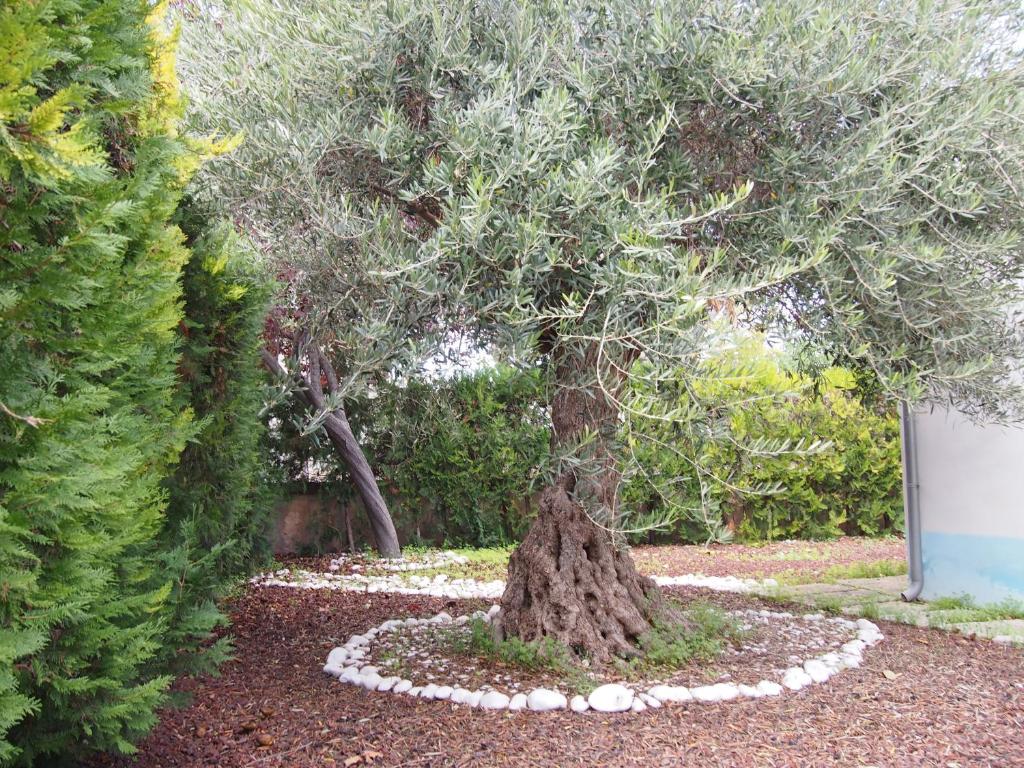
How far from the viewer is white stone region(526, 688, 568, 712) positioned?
4.33m

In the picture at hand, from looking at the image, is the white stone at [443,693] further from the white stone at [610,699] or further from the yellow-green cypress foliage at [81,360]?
the yellow-green cypress foliage at [81,360]

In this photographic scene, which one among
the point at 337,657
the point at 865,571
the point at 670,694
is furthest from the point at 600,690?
the point at 865,571

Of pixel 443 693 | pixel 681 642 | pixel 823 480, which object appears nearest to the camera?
pixel 443 693

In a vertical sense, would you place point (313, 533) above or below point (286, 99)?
below

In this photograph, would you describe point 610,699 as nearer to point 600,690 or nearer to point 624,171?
point 600,690

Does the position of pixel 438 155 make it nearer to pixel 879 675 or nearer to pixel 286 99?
pixel 286 99

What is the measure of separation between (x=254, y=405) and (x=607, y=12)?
3061 millimetres

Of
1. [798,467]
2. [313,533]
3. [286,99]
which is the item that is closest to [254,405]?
[286,99]

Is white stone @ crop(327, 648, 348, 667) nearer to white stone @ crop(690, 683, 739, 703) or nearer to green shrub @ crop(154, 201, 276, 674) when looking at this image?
green shrub @ crop(154, 201, 276, 674)

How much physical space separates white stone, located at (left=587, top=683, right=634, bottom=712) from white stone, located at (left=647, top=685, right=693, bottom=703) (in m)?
0.15

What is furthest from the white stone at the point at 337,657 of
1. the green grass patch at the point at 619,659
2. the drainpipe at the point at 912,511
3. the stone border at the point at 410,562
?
the drainpipe at the point at 912,511

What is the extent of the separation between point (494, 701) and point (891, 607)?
4.40 meters

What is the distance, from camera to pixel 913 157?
4.16 meters

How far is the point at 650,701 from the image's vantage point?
438 cm
